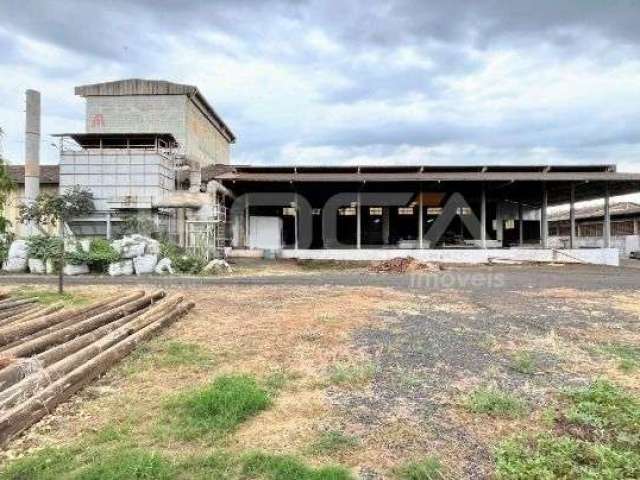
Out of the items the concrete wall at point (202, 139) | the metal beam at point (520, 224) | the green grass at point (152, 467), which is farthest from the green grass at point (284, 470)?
the metal beam at point (520, 224)

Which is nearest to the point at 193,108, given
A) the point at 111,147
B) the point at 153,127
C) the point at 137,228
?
the point at 153,127

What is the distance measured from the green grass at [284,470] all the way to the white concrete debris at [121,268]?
13278 mm

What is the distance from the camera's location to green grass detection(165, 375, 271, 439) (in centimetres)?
321

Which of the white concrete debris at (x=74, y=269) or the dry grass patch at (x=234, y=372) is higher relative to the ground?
the white concrete debris at (x=74, y=269)

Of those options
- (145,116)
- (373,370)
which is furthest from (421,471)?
(145,116)

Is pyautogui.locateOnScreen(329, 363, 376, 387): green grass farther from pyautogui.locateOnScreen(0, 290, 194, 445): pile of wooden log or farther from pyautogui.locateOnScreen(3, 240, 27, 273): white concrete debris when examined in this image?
pyautogui.locateOnScreen(3, 240, 27, 273): white concrete debris

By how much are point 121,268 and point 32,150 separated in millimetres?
10385

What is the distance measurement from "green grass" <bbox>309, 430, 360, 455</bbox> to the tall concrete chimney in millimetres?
20832

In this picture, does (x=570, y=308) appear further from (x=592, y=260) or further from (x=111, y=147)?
(x=111, y=147)

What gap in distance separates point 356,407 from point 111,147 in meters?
22.3

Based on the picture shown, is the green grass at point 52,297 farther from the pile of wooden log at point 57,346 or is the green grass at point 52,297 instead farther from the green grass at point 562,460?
the green grass at point 562,460

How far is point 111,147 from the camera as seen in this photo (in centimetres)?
2216

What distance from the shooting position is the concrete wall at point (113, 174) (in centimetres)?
1922

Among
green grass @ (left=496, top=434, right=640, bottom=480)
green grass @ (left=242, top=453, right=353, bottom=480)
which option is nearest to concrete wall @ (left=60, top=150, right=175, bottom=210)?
green grass @ (left=242, top=453, right=353, bottom=480)
